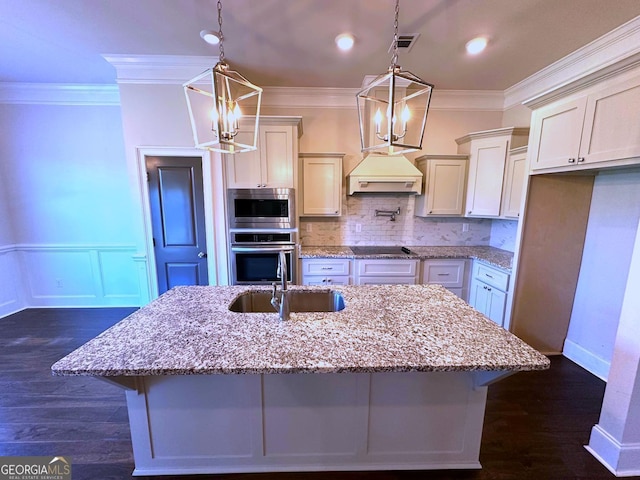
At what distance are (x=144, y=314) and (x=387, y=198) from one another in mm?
3004

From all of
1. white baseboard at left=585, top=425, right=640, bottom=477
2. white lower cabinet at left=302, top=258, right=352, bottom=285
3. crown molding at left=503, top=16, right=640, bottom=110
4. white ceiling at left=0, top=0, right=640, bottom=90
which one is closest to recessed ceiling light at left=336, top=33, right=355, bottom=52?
white ceiling at left=0, top=0, right=640, bottom=90

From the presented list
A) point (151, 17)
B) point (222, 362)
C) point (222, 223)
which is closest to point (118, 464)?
point (222, 362)

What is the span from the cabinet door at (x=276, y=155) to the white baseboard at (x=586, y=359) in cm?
325

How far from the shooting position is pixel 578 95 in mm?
1876

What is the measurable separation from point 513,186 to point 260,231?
111 inches

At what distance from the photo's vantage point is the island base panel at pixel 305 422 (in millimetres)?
1369

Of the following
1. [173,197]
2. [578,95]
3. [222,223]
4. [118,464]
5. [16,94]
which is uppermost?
[16,94]

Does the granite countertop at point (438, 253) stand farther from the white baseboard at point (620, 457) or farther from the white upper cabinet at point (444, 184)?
the white baseboard at point (620, 457)

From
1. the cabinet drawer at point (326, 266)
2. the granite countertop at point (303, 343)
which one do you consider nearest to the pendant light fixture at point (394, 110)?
the granite countertop at point (303, 343)

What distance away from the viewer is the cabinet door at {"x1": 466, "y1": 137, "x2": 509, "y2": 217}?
9.75 feet

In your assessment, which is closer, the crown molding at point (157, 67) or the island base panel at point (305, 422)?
the island base panel at point (305, 422)

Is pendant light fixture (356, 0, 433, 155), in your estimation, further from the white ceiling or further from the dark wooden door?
the dark wooden door

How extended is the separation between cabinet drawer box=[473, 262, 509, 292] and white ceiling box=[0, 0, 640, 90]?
2077 mm

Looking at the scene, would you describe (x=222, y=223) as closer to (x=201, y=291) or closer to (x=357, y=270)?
(x=201, y=291)
